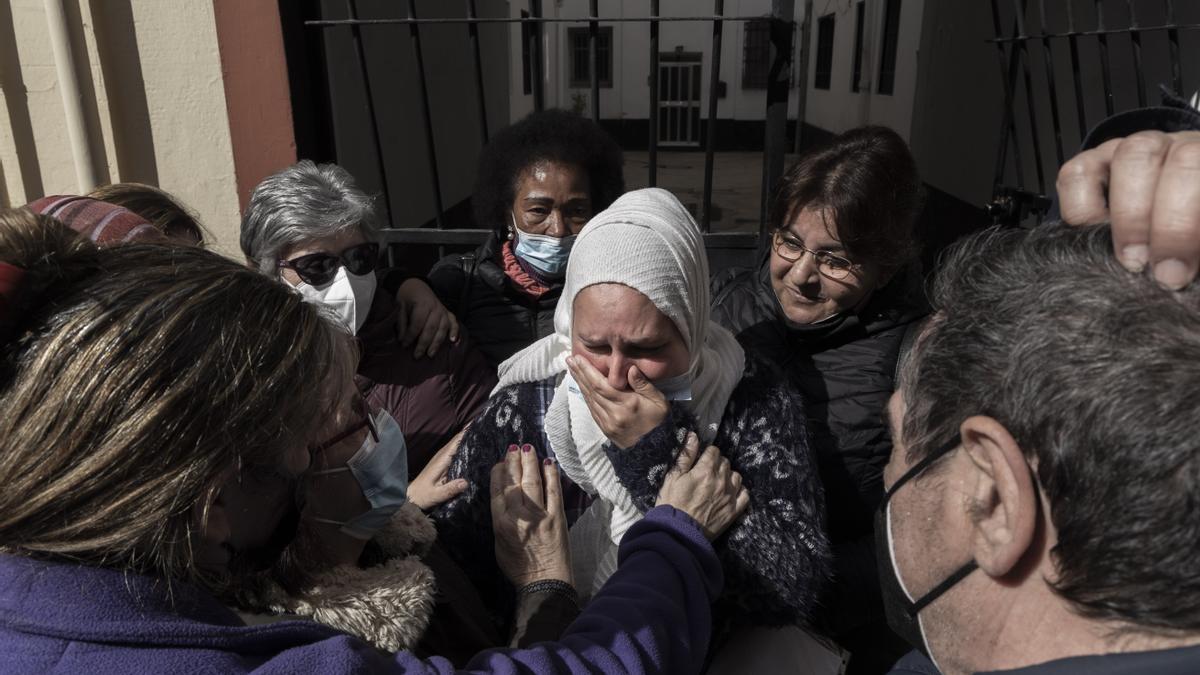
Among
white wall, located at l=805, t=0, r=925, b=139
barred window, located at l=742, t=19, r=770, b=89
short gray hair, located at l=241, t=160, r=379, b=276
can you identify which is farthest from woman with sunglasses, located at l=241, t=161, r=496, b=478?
barred window, located at l=742, t=19, r=770, b=89

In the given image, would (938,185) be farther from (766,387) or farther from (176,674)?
(176,674)

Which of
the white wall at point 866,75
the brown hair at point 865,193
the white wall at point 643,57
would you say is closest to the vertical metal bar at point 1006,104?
the brown hair at point 865,193

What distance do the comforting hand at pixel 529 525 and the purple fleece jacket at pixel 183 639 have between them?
372mm

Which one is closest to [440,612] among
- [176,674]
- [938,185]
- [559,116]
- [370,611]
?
[370,611]

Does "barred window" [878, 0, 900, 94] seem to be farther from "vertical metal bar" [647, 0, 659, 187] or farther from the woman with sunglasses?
Result: the woman with sunglasses

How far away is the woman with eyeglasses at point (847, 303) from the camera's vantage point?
2.07m

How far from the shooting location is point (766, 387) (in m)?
1.93

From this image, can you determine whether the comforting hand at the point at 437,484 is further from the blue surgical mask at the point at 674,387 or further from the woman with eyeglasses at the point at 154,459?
the woman with eyeglasses at the point at 154,459

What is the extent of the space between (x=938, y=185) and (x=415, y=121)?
6.34 m

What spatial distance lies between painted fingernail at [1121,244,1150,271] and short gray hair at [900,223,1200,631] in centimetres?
2

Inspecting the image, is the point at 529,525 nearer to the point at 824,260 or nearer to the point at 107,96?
the point at 824,260

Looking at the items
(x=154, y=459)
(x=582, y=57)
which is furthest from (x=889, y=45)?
(x=154, y=459)

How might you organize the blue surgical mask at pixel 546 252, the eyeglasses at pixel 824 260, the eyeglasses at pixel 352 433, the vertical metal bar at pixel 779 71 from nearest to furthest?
the eyeglasses at pixel 352 433
the eyeglasses at pixel 824 260
the blue surgical mask at pixel 546 252
the vertical metal bar at pixel 779 71

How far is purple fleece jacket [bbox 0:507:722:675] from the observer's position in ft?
2.83
